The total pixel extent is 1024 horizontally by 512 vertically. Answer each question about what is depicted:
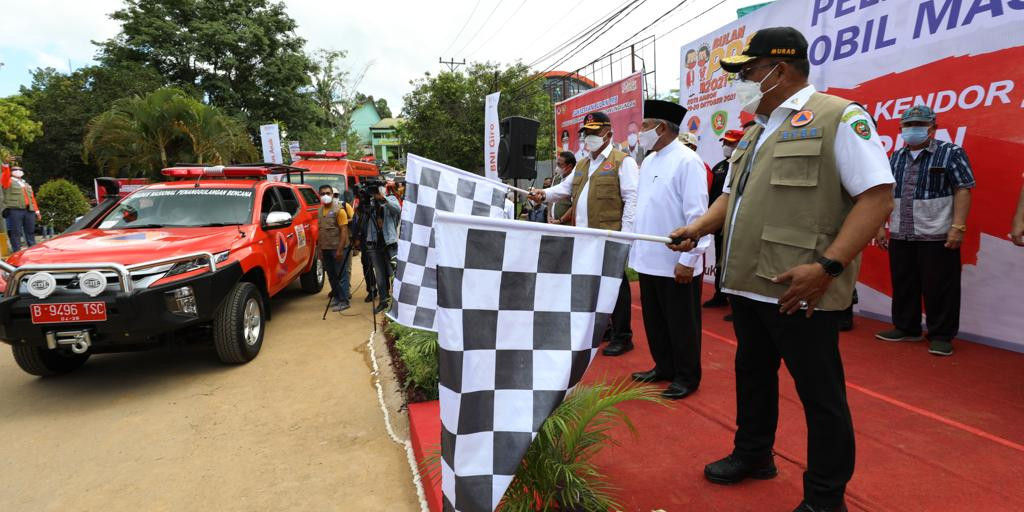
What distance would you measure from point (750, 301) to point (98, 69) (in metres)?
33.6

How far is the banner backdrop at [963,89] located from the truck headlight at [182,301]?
5.87 meters

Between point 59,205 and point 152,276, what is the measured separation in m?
15.8

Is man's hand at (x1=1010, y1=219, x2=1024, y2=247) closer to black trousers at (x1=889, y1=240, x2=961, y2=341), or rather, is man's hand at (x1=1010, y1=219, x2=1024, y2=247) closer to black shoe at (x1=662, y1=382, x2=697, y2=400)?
black trousers at (x1=889, y1=240, x2=961, y2=341)

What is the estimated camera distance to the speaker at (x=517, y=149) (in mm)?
6305

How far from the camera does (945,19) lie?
3.94 metres

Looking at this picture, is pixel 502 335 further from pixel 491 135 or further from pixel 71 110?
pixel 71 110

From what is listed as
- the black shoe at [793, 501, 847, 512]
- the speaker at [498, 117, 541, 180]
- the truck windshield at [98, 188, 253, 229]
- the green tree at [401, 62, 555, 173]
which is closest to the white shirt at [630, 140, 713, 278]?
the black shoe at [793, 501, 847, 512]

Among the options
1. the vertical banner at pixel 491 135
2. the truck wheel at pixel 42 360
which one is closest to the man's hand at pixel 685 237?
the truck wheel at pixel 42 360

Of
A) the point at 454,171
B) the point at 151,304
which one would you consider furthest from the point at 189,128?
the point at 454,171

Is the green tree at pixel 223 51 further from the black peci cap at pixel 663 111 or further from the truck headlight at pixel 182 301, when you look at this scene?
the black peci cap at pixel 663 111

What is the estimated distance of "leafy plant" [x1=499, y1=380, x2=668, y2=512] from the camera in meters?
1.93

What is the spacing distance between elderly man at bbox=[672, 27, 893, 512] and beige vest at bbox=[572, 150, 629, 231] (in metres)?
1.86

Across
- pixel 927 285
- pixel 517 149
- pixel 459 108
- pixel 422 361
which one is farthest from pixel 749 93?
pixel 459 108

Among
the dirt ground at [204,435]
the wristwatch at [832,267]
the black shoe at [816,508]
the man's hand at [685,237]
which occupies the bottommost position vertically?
the dirt ground at [204,435]
